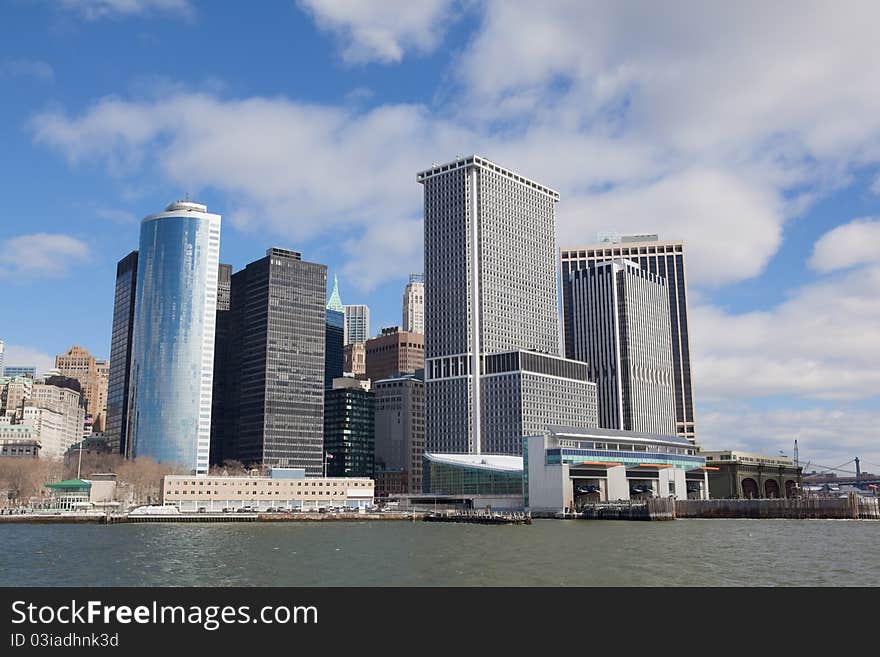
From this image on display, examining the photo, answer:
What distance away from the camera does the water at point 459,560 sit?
76.4 metres

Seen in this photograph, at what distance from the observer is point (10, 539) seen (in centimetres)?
14588

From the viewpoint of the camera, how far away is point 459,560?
9556 cm

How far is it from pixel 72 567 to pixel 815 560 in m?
79.1

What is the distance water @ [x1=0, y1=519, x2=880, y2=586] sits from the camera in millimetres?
76438
